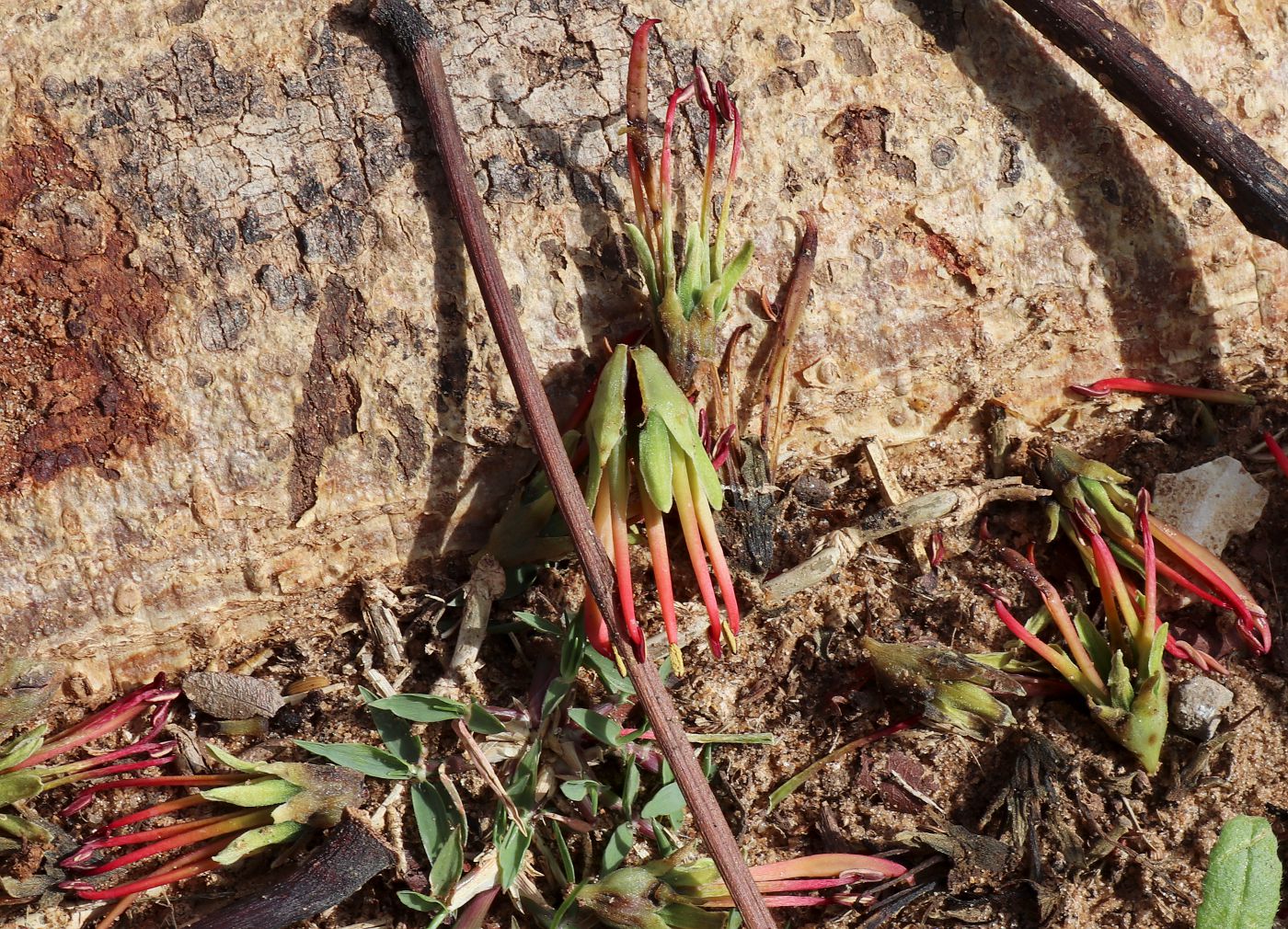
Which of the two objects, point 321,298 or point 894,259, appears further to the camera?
point 894,259

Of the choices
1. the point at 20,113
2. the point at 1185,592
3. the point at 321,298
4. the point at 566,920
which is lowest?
the point at 566,920

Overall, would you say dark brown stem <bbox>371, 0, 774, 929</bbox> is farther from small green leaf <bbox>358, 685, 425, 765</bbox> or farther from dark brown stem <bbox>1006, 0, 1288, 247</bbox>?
dark brown stem <bbox>1006, 0, 1288, 247</bbox>

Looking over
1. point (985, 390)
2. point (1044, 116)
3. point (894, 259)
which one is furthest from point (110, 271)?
point (1044, 116)

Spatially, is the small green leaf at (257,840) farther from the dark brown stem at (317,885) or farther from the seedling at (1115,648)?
the seedling at (1115,648)

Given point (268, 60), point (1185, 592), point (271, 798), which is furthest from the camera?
point (1185, 592)

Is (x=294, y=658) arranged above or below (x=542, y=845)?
above

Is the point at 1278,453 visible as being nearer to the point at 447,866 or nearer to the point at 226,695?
the point at 447,866

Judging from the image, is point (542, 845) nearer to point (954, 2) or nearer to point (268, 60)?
point (268, 60)
